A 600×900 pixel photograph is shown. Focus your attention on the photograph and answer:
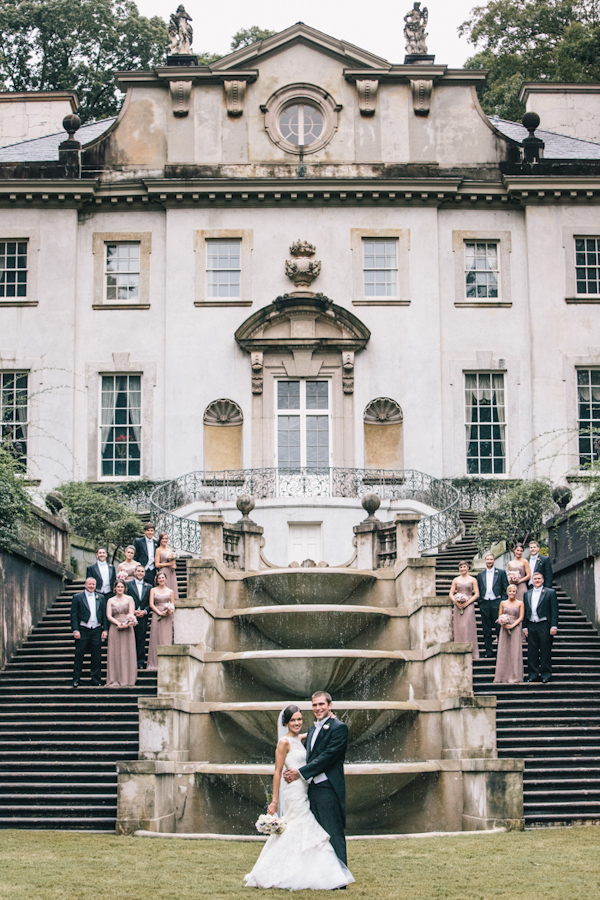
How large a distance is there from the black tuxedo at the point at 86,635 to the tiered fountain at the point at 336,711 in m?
1.12

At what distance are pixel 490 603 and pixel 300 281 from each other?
1468 cm

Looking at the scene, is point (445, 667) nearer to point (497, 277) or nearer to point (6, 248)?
point (497, 277)

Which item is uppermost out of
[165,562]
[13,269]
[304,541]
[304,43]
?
[304,43]

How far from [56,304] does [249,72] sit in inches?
Result: 303

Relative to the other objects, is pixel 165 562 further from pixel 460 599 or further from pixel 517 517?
pixel 517 517

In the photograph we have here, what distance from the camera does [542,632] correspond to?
18234 mm

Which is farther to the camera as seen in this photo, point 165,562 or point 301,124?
point 301,124

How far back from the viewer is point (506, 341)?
→ 3266cm

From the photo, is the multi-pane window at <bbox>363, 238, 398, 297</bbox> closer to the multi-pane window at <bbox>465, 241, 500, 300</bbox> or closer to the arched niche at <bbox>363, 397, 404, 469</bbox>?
the multi-pane window at <bbox>465, 241, 500, 300</bbox>

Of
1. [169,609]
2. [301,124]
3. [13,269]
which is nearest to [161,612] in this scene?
[169,609]

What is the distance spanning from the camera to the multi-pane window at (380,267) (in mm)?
32844

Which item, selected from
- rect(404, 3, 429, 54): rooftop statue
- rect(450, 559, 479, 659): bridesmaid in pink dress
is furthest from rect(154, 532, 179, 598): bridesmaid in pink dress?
rect(404, 3, 429, 54): rooftop statue

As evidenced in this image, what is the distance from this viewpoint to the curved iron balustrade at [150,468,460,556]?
29.6 metres

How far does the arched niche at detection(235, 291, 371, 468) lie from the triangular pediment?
6.31 m
